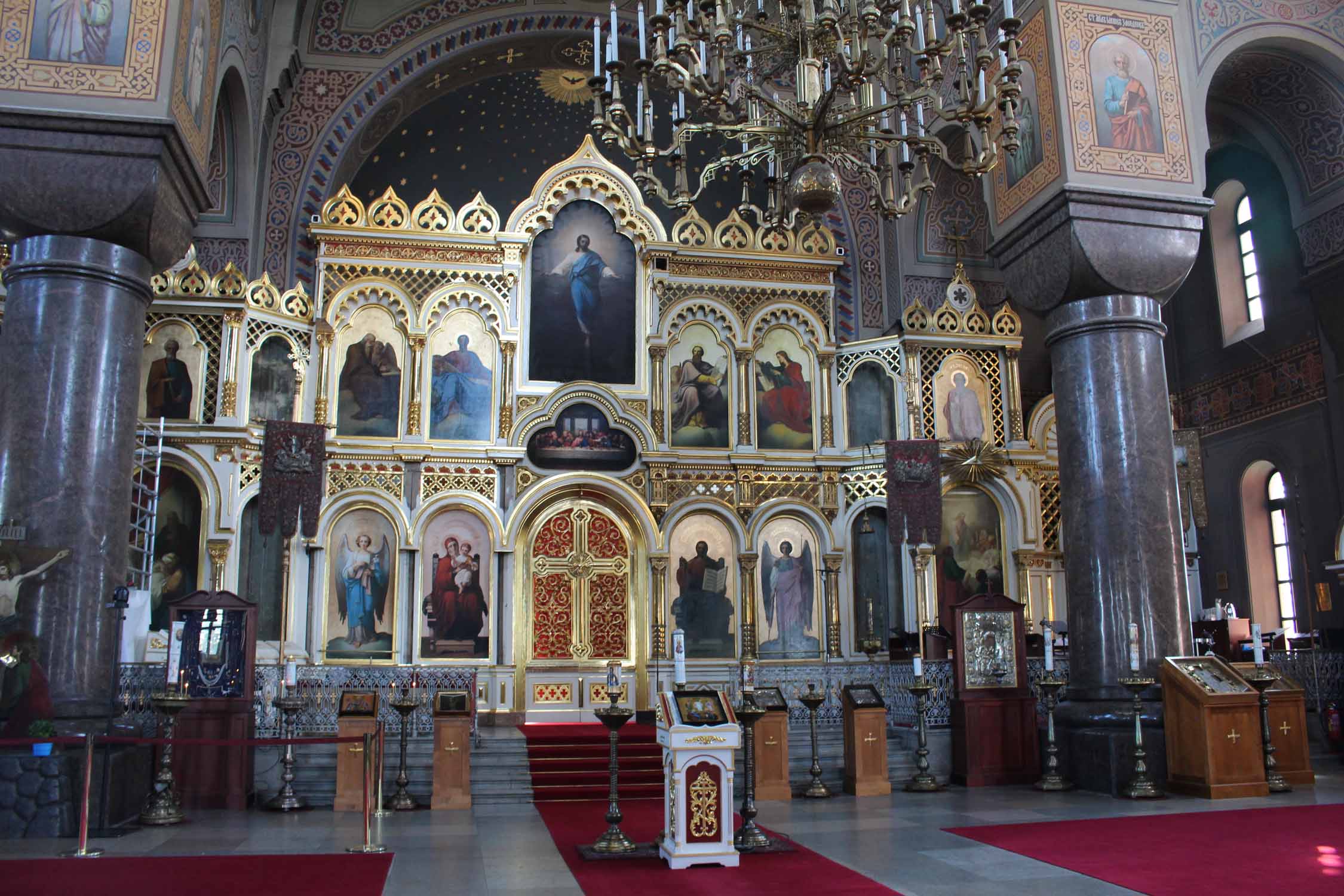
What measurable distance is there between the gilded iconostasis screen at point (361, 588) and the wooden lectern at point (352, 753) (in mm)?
4006

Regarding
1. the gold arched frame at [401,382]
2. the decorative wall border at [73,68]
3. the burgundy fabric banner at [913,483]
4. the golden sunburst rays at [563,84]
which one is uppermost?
the golden sunburst rays at [563,84]

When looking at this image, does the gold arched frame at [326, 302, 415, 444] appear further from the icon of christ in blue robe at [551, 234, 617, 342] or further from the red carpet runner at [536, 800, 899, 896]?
→ the red carpet runner at [536, 800, 899, 896]

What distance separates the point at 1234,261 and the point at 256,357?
15001 millimetres

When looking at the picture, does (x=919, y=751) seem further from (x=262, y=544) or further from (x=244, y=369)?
(x=244, y=369)

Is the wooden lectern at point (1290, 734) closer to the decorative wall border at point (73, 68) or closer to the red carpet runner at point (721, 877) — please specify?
the red carpet runner at point (721, 877)

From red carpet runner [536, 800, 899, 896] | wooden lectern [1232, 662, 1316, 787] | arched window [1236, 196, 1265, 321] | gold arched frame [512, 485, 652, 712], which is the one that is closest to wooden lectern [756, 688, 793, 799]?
red carpet runner [536, 800, 899, 896]

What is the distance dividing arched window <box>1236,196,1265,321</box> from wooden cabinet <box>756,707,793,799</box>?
11277mm

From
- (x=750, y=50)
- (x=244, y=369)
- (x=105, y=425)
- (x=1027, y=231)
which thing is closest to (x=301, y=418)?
(x=244, y=369)

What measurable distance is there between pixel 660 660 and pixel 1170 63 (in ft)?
31.9

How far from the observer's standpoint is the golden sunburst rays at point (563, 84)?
18578 millimetres

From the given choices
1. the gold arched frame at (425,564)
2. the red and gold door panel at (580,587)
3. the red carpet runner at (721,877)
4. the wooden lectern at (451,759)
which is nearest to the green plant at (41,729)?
the wooden lectern at (451,759)

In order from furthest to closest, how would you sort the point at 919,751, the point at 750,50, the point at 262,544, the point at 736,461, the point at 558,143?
the point at 558,143, the point at 736,461, the point at 262,544, the point at 919,751, the point at 750,50

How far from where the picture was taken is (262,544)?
48.9 feet

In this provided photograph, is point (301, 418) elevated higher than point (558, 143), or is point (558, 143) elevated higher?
point (558, 143)
